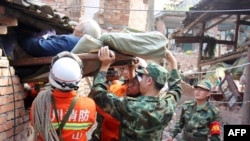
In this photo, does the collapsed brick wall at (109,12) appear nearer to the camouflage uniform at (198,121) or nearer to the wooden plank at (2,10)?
the camouflage uniform at (198,121)

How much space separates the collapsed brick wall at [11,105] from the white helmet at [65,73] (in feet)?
2.04

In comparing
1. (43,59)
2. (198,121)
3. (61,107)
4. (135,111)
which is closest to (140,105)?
(135,111)

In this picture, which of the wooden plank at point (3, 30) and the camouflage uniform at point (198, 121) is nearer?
the wooden plank at point (3, 30)

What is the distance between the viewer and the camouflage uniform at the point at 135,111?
10.1 ft

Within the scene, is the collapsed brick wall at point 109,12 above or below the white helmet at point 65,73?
above

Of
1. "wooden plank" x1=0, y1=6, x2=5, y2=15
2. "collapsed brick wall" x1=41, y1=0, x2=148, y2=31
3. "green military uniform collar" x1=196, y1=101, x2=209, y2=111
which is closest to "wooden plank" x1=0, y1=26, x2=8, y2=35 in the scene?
"wooden plank" x1=0, y1=6, x2=5, y2=15

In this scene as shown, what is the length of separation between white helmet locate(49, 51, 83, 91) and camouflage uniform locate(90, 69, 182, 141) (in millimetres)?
453

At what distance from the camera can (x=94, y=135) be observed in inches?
137

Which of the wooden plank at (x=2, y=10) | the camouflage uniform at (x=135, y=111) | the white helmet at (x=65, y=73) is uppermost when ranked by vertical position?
the wooden plank at (x=2, y=10)

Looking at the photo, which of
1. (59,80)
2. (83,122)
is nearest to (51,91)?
(59,80)

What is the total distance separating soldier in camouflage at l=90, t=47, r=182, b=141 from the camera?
3.06 m

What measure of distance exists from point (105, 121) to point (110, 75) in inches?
53.4

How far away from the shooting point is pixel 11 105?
318 centimetres

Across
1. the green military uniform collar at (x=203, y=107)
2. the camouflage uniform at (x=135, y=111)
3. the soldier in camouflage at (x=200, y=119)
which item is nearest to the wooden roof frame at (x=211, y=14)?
the soldier in camouflage at (x=200, y=119)
